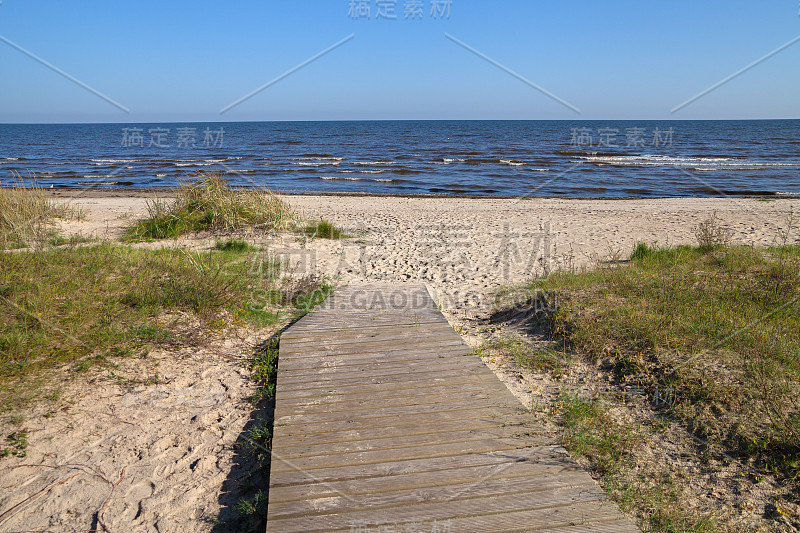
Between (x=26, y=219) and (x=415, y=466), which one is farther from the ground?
(x=26, y=219)

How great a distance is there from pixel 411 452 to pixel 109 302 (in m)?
3.94

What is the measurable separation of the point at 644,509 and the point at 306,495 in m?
2.05

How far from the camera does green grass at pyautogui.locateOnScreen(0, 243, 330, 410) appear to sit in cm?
432

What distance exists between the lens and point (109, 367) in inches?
175

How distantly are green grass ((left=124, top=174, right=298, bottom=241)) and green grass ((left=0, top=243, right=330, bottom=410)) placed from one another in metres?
2.45

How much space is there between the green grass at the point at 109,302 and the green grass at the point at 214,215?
245 cm

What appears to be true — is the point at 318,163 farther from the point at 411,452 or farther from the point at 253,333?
the point at 411,452

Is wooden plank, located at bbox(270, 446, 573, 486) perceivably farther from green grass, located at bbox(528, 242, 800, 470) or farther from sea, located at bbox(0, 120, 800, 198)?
sea, located at bbox(0, 120, 800, 198)

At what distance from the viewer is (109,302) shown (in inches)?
206

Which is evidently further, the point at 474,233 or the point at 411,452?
the point at 474,233

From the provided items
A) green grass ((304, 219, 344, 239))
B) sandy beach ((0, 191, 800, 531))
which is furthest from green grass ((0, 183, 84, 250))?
green grass ((304, 219, 344, 239))

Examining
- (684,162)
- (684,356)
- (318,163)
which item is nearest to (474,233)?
(684,356)

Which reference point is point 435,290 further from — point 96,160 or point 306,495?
point 96,160

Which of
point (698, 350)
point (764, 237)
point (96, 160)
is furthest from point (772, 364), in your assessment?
point (96, 160)
